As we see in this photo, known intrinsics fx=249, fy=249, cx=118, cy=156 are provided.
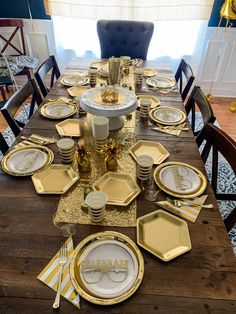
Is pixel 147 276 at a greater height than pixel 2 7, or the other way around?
pixel 2 7

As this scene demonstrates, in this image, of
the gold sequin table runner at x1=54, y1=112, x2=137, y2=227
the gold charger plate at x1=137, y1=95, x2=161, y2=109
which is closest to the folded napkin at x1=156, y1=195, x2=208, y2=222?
the gold sequin table runner at x1=54, y1=112, x2=137, y2=227

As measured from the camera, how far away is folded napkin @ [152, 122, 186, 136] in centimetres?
133

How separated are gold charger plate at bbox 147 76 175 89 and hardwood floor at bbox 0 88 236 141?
3.66 feet

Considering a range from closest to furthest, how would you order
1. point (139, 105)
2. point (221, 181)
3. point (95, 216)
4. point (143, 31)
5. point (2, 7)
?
1. point (95, 216)
2. point (139, 105)
3. point (221, 181)
4. point (143, 31)
5. point (2, 7)

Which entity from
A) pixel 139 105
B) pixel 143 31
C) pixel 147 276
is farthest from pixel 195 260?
pixel 143 31

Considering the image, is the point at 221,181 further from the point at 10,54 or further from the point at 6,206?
the point at 10,54

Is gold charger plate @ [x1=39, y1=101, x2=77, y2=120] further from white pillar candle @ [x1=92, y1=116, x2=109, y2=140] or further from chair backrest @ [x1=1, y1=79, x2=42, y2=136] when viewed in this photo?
white pillar candle @ [x1=92, y1=116, x2=109, y2=140]

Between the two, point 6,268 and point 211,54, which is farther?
point 211,54

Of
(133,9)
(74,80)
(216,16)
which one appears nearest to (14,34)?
(133,9)

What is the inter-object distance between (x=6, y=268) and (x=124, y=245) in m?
0.35

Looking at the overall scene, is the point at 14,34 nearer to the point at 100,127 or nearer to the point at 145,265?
the point at 100,127

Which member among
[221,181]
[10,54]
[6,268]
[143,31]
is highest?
[143,31]

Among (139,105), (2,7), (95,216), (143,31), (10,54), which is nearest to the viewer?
(95,216)

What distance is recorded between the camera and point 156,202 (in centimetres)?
93
